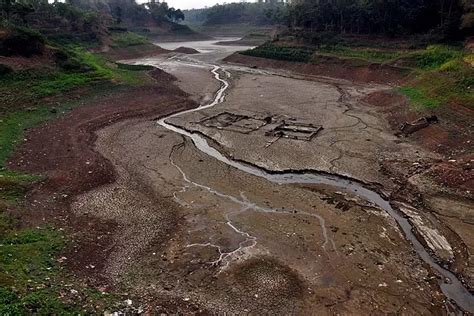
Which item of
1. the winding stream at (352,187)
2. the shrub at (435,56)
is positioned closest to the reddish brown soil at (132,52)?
the winding stream at (352,187)

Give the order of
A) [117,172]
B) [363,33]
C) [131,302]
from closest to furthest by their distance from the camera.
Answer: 1. [131,302]
2. [117,172]
3. [363,33]

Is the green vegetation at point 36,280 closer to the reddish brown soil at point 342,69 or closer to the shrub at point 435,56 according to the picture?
the reddish brown soil at point 342,69

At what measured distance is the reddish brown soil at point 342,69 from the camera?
4694 centimetres

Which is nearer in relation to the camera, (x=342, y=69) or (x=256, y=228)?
(x=256, y=228)

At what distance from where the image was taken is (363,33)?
2511 inches

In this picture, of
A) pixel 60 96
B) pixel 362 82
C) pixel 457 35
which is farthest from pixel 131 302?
pixel 457 35

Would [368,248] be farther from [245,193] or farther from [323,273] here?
[245,193]

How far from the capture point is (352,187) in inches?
870

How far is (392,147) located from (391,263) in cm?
1296

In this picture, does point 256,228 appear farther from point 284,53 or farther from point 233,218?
point 284,53

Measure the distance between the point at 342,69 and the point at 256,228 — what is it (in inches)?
1584

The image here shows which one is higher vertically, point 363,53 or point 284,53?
point 363,53

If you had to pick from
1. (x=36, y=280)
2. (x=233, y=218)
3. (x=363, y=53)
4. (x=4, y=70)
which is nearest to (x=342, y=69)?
(x=363, y=53)

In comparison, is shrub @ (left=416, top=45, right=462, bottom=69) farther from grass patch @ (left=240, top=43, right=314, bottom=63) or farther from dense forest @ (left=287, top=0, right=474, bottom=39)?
grass patch @ (left=240, top=43, right=314, bottom=63)
